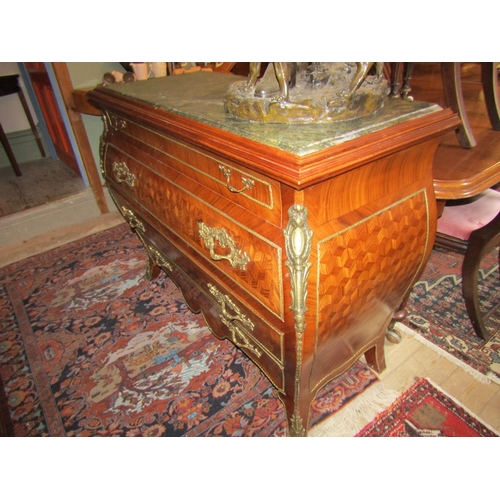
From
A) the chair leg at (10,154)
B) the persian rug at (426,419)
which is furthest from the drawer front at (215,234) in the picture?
the chair leg at (10,154)

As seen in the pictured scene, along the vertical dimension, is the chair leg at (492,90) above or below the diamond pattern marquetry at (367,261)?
above

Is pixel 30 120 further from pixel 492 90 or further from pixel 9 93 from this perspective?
pixel 492 90

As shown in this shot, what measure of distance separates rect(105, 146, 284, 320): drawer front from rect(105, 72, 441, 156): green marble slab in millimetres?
236

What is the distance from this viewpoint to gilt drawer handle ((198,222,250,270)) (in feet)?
3.65

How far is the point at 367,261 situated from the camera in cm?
108

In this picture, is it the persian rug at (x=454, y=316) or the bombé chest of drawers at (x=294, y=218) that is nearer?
the bombé chest of drawers at (x=294, y=218)

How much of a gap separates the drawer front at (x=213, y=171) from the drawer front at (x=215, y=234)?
0.04 meters

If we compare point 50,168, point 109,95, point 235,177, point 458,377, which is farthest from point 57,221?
point 458,377

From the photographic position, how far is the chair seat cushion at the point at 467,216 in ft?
5.50

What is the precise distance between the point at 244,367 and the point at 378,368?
27.4 inches

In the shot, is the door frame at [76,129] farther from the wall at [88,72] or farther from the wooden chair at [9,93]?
the wooden chair at [9,93]

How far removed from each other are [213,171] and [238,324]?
0.60 metres

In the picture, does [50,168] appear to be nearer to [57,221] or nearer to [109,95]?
[57,221]

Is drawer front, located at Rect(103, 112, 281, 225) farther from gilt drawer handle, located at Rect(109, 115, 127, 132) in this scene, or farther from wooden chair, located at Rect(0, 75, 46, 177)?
wooden chair, located at Rect(0, 75, 46, 177)
